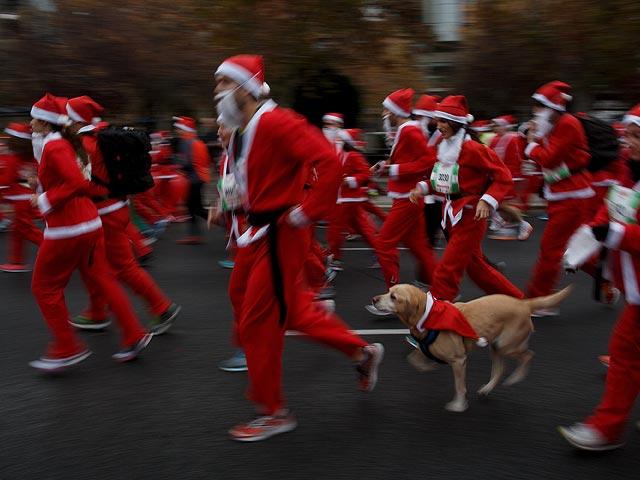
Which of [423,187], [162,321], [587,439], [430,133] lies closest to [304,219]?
[587,439]

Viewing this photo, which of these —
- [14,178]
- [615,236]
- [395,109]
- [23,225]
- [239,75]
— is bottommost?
[23,225]

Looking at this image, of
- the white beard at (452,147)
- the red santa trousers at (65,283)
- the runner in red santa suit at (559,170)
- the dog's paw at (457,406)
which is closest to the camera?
the dog's paw at (457,406)

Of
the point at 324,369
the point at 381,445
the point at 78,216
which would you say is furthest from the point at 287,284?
the point at 78,216

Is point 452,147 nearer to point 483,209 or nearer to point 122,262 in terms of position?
point 483,209

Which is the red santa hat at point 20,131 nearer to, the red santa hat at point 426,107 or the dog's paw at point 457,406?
the red santa hat at point 426,107

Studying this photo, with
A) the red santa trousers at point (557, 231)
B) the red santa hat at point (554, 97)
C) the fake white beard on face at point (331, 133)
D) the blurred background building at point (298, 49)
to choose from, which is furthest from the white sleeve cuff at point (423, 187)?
the blurred background building at point (298, 49)

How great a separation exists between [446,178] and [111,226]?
2715mm

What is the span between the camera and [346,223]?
820cm

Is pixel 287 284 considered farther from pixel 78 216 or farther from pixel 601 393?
pixel 601 393

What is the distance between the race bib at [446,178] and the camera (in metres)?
5.66

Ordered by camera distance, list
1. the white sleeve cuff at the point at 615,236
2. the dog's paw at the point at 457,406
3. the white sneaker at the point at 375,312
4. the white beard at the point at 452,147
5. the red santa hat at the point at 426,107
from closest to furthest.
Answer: the white sleeve cuff at the point at 615,236 < the dog's paw at the point at 457,406 < the white beard at the point at 452,147 < the white sneaker at the point at 375,312 < the red santa hat at the point at 426,107

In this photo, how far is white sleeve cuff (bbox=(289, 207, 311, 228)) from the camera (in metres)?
3.63

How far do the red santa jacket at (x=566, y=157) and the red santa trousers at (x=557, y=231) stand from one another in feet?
0.25

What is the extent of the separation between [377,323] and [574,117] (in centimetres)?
247
